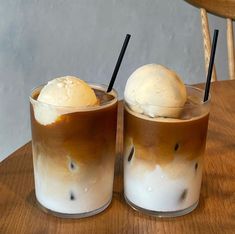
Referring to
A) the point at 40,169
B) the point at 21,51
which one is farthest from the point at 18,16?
the point at 40,169

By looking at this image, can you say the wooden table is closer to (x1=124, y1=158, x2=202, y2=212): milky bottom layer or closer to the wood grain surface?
(x1=124, y1=158, x2=202, y2=212): milky bottom layer

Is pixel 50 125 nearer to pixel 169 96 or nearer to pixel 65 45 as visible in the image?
→ pixel 169 96

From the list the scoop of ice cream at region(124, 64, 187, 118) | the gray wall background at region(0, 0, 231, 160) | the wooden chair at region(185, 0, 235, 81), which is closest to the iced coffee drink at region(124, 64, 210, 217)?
the scoop of ice cream at region(124, 64, 187, 118)

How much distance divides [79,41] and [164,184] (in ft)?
3.76

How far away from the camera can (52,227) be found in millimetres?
557

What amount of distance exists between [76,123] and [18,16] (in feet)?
→ 3.68

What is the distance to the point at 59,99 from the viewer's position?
0.53m

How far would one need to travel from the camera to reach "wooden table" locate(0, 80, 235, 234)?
561 millimetres

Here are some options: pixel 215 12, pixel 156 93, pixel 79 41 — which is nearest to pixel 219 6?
pixel 215 12

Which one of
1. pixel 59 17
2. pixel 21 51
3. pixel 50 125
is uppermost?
pixel 50 125

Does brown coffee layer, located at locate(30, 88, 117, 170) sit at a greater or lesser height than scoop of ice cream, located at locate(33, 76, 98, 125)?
lesser

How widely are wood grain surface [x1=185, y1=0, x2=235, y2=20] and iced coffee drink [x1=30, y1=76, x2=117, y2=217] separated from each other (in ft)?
2.38

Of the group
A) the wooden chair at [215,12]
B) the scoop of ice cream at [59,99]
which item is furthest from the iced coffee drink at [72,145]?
the wooden chair at [215,12]

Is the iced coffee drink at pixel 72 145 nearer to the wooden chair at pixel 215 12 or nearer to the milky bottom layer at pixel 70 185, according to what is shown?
the milky bottom layer at pixel 70 185
